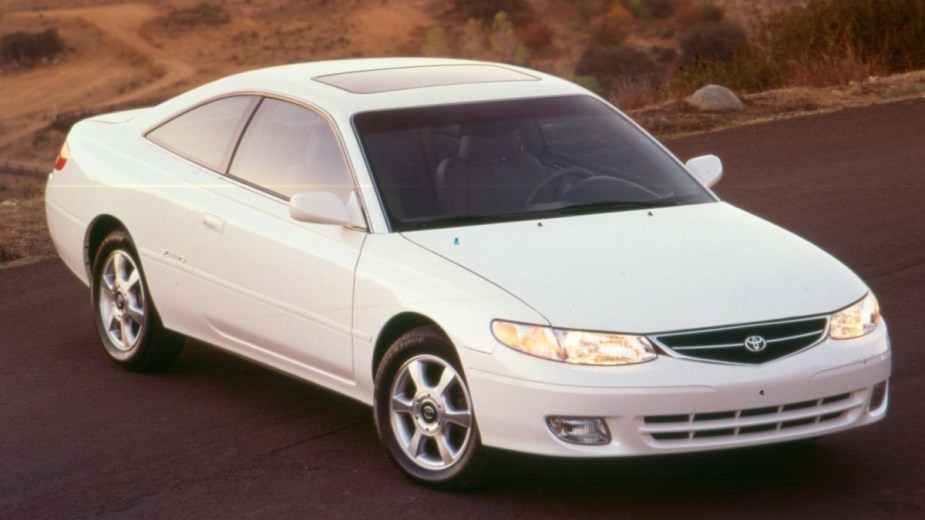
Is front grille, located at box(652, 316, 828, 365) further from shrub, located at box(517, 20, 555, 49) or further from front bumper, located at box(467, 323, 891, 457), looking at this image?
shrub, located at box(517, 20, 555, 49)

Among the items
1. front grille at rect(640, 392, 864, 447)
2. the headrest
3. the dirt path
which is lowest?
the dirt path

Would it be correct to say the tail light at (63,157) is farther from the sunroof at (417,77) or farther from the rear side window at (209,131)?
the sunroof at (417,77)

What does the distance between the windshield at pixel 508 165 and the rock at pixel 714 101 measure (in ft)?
34.6

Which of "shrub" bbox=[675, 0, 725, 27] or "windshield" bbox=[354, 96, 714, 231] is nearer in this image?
"windshield" bbox=[354, 96, 714, 231]

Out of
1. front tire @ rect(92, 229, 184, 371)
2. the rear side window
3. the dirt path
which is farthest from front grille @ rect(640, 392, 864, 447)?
the dirt path

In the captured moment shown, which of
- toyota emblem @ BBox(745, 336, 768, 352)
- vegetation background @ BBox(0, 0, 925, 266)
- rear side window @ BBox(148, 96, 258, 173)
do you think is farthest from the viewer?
vegetation background @ BBox(0, 0, 925, 266)

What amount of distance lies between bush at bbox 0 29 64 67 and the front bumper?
2861 inches

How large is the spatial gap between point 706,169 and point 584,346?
7.02 ft

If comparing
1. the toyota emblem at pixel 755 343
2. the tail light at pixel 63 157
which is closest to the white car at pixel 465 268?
the toyota emblem at pixel 755 343

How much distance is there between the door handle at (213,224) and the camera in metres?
7.37

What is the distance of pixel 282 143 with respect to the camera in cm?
743

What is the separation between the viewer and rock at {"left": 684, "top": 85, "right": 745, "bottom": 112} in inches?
711

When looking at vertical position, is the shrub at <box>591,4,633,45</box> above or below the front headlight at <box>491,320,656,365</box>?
below

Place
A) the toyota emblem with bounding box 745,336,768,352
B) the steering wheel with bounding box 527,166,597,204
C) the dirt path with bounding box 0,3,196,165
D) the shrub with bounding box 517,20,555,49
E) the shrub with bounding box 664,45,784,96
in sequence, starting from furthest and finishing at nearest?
1. the shrub with bounding box 517,20,555,49
2. the dirt path with bounding box 0,3,196,165
3. the shrub with bounding box 664,45,784,96
4. the steering wheel with bounding box 527,166,597,204
5. the toyota emblem with bounding box 745,336,768,352
